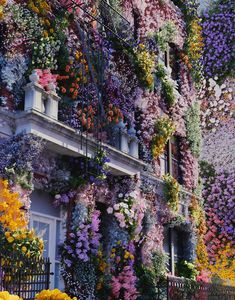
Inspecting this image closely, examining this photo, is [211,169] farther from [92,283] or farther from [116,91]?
[92,283]

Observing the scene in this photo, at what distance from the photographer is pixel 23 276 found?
858 cm

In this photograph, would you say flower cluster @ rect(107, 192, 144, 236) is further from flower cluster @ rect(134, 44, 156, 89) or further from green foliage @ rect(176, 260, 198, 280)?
flower cluster @ rect(134, 44, 156, 89)

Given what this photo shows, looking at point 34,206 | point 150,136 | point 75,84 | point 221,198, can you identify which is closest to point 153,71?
point 150,136

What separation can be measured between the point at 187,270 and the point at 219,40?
12046mm

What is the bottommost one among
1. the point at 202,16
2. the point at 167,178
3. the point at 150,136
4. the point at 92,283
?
the point at 92,283

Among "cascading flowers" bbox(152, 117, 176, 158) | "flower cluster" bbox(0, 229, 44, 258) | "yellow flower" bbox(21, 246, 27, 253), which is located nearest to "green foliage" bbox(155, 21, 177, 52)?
"cascading flowers" bbox(152, 117, 176, 158)

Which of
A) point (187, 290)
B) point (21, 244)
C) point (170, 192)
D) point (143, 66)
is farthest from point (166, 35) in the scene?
point (21, 244)

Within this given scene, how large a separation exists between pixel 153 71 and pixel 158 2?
2772mm

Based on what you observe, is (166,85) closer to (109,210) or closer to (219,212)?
(109,210)

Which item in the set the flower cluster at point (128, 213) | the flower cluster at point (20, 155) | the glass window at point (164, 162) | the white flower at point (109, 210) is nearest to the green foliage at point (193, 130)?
the glass window at point (164, 162)

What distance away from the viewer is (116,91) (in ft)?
44.8

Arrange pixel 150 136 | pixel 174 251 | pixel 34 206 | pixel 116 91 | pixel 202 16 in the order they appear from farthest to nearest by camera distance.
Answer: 1. pixel 202 16
2. pixel 174 251
3. pixel 150 136
4. pixel 116 91
5. pixel 34 206

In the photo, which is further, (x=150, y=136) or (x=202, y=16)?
(x=202, y=16)

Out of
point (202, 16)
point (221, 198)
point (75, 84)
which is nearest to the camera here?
point (75, 84)
